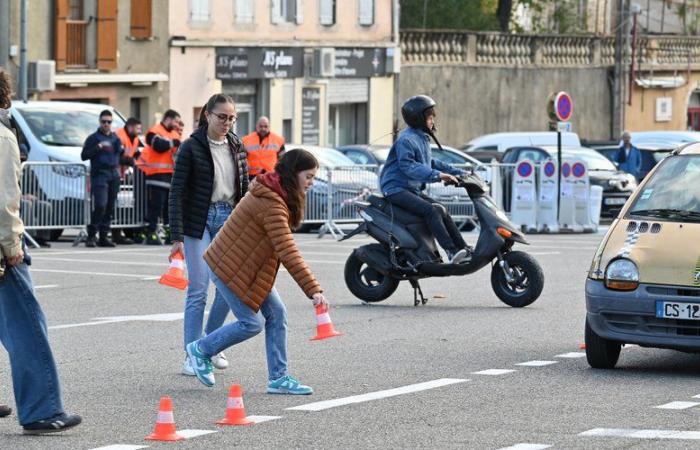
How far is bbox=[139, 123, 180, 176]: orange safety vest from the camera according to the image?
26531mm

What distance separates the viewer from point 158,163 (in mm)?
26656

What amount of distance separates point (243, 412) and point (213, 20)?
34.9 m

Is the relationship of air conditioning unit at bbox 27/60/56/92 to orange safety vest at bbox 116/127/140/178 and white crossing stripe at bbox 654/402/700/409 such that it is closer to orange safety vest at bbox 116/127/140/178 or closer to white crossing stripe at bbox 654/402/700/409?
orange safety vest at bbox 116/127/140/178

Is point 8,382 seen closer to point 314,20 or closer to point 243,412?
point 243,412

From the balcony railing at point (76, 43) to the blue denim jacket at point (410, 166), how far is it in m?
23.2

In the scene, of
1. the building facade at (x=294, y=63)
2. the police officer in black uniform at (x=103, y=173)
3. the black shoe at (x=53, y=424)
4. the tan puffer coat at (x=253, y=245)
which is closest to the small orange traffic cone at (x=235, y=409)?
the black shoe at (x=53, y=424)

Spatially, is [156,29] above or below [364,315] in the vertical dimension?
above

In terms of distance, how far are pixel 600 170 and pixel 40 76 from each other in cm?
1051

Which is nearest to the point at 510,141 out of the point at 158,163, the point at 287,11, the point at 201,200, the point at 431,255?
the point at 287,11

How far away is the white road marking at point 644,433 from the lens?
392 inches

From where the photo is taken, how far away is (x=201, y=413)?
10867mm

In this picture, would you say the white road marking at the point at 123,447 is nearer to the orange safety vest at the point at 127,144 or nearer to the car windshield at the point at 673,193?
the car windshield at the point at 673,193

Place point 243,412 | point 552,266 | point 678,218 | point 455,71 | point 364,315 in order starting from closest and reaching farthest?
point 243,412 → point 678,218 → point 364,315 → point 552,266 → point 455,71

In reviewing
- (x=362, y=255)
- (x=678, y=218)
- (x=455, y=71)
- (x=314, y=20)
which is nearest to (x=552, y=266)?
(x=362, y=255)
